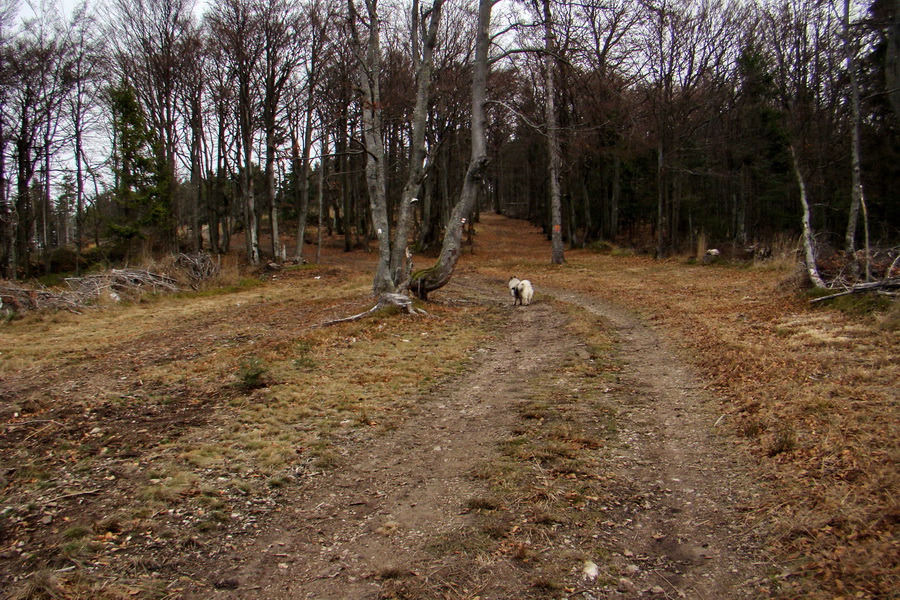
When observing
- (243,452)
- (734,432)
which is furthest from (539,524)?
(243,452)

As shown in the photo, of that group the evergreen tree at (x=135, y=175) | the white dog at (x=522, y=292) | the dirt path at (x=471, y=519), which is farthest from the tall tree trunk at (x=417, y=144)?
the evergreen tree at (x=135, y=175)

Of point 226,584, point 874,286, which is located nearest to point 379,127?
point 874,286

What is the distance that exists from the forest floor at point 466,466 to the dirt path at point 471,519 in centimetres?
2

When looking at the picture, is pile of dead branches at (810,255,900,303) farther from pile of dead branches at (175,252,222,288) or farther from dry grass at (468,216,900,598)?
pile of dead branches at (175,252,222,288)

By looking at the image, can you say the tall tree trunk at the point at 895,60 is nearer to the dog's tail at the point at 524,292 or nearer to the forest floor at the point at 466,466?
the forest floor at the point at 466,466

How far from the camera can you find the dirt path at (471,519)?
289cm

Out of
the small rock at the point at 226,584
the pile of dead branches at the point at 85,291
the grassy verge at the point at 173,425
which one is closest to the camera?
the small rock at the point at 226,584

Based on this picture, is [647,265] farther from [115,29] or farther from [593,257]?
[115,29]

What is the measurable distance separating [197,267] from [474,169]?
40.2 feet

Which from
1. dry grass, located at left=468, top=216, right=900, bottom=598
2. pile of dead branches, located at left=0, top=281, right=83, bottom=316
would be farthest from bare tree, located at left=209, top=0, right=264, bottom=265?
dry grass, located at left=468, top=216, right=900, bottom=598

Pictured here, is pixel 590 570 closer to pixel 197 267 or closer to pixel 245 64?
pixel 197 267

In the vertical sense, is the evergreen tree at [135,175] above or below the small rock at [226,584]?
above

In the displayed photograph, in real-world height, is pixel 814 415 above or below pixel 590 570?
above

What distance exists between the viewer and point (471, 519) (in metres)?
3.53
